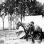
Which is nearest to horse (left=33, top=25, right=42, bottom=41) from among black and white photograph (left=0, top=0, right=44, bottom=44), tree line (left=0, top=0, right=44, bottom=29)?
black and white photograph (left=0, top=0, right=44, bottom=44)

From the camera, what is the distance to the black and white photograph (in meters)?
1.05

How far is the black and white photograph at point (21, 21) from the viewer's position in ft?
3.43

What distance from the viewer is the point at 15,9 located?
1.13m

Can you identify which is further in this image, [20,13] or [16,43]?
[20,13]

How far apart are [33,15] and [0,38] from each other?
491mm

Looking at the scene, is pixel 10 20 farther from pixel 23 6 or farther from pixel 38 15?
pixel 38 15

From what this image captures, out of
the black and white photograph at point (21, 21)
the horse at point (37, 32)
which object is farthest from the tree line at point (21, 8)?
the horse at point (37, 32)

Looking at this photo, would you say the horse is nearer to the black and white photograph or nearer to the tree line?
the black and white photograph

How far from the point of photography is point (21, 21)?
1092 millimetres

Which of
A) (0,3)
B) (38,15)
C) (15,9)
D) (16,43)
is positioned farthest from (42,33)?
(0,3)

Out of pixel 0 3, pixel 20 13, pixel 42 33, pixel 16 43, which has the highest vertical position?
pixel 0 3

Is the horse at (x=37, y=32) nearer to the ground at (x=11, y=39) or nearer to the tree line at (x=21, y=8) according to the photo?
the ground at (x=11, y=39)

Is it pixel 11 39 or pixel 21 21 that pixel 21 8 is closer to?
pixel 21 21

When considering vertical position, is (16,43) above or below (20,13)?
below
